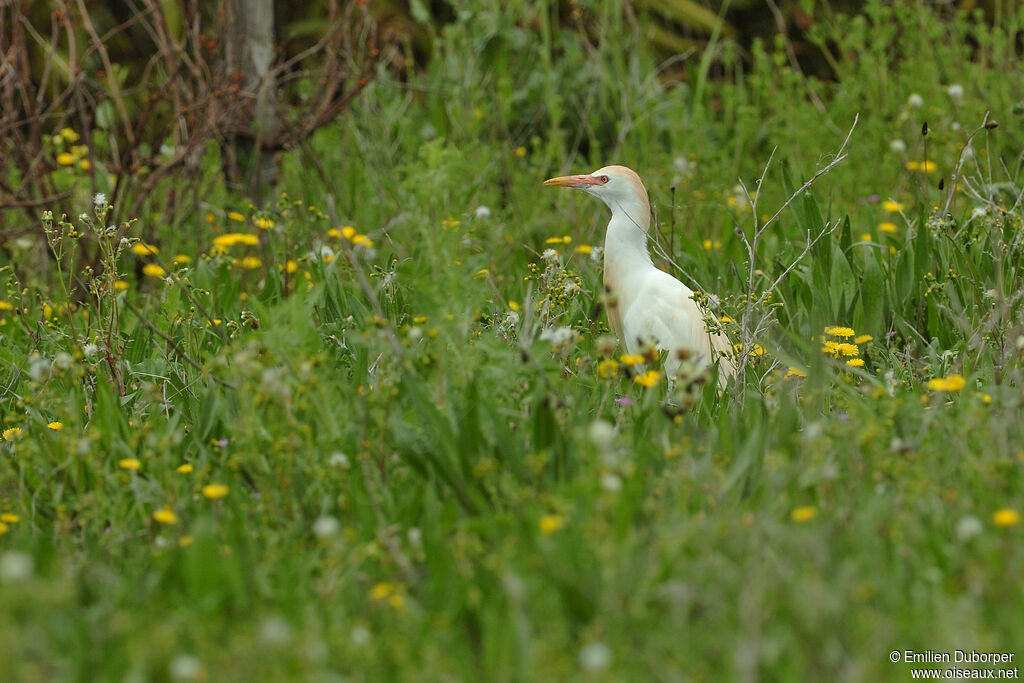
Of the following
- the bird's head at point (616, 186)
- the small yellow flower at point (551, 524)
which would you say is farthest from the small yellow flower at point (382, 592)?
the bird's head at point (616, 186)

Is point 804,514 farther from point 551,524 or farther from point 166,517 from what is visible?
point 166,517

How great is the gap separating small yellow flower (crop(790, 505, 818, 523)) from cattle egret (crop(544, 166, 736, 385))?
5.07ft

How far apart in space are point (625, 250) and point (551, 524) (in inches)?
89.8

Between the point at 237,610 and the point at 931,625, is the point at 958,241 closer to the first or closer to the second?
the point at 931,625

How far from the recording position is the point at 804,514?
2246 millimetres

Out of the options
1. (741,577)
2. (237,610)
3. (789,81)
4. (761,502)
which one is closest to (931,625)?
(741,577)

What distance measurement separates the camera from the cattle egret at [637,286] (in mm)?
4094

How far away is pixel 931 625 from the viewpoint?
A: 81.4 inches

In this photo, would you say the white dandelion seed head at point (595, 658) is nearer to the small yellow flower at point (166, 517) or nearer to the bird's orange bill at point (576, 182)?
the small yellow flower at point (166, 517)

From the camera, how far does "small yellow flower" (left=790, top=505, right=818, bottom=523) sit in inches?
88.5

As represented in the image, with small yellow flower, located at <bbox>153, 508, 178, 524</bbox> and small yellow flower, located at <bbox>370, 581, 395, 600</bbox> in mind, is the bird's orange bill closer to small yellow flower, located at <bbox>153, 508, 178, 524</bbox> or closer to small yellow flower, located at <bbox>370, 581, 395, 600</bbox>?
small yellow flower, located at <bbox>153, 508, 178, 524</bbox>

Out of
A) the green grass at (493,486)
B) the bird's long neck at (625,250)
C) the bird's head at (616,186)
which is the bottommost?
the bird's long neck at (625,250)

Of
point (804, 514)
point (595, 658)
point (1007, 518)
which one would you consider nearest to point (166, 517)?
point (595, 658)

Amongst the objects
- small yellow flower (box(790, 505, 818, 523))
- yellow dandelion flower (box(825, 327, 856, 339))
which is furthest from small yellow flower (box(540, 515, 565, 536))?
yellow dandelion flower (box(825, 327, 856, 339))
